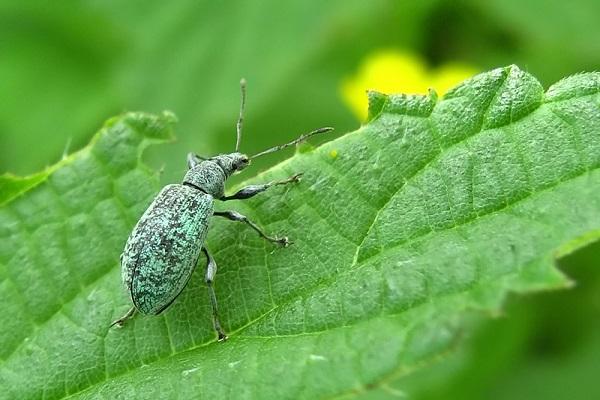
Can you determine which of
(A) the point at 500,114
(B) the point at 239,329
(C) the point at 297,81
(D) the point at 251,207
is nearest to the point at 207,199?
(D) the point at 251,207

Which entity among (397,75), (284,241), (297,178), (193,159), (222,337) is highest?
(397,75)

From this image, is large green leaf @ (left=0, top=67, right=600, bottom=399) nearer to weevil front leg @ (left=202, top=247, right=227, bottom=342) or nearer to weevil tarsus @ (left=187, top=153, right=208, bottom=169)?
weevil front leg @ (left=202, top=247, right=227, bottom=342)

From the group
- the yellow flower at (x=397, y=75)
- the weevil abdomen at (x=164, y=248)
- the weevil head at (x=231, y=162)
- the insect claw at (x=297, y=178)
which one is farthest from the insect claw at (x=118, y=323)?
the yellow flower at (x=397, y=75)

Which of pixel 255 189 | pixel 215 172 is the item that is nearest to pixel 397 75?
pixel 215 172

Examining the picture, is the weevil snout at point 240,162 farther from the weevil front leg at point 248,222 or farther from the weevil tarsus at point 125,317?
Answer: the weevil tarsus at point 125,317

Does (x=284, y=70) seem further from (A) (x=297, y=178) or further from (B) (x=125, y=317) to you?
(B) (x=125, y=317)

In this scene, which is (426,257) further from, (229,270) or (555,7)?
(555,7)
